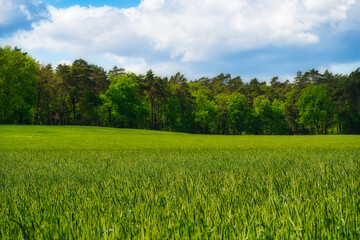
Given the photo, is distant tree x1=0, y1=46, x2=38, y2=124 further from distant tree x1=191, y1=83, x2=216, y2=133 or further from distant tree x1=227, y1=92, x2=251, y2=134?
distant tree x1=227, y1=92, x2=251, y2=134

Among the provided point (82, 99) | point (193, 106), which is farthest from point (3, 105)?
point (193, 106)

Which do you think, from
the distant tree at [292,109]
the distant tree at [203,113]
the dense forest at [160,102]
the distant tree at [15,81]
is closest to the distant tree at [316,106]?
the dense forest at [160,102]

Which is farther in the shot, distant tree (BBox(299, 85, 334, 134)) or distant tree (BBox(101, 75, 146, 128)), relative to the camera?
distant tree (BBox(299, 85, 334, 134))

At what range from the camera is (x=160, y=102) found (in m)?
81.9

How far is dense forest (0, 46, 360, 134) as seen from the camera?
5619 centimetres

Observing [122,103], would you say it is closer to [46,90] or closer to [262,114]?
[46,90]

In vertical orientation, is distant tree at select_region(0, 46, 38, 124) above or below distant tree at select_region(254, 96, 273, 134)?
above

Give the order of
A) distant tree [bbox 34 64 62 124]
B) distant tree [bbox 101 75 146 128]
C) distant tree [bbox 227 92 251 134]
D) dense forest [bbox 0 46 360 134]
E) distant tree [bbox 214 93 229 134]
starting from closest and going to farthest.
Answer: dense forest [bbox 0 46 360 134], distant tree [bbox 34 64 62 124], distant tree [bbox 101 75 146 128], distant tree [bbox 227 92 251 134], distant tree [bbox 214 93 229 134]

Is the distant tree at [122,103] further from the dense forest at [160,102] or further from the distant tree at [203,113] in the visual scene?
the distant tree at [203,113]

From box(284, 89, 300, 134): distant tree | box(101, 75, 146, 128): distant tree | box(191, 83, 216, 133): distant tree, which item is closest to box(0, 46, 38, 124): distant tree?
box(101, 75, 146, 128): distant tree

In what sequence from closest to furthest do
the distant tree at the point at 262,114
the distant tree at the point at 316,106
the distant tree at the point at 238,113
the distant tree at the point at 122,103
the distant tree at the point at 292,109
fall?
the distant tree at the point at 122,103, the distant tree at the point at 316,106, the distant tree at the point at 292,109, the distant tree at the point at 262,114, the distant tree at the point at 238,113

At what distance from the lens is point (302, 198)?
2.69 m

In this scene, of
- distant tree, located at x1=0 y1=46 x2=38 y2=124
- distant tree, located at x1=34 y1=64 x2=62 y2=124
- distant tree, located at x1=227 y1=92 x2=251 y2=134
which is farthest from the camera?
distant tree, located at x1=227 y1=92 x2=251 y2=134

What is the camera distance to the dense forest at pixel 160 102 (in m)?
56.2
